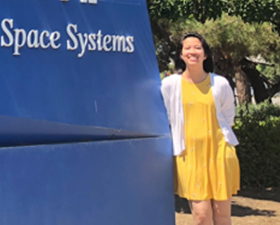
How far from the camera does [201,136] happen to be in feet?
9.80

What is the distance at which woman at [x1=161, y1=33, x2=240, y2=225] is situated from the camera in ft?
9.80

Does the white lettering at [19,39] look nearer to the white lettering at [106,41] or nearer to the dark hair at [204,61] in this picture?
the white lettering at [106,41]

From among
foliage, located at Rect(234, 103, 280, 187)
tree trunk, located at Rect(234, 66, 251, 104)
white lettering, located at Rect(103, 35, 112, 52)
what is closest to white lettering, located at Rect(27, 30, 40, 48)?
white lettering, located at Rect(103, 35, 112, 52)

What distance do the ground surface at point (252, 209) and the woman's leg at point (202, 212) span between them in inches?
83.2

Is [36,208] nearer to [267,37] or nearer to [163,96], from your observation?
[163,96]

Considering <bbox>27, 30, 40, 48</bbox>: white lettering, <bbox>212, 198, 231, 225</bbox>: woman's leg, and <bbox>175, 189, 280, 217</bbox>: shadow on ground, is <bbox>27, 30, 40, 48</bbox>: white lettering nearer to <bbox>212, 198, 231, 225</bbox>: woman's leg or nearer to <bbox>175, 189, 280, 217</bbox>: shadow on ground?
<bbox>212, 198, 231, 225</bbox>: woman's leg

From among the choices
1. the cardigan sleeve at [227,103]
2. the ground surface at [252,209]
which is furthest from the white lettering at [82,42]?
the ground surface at [252,209]

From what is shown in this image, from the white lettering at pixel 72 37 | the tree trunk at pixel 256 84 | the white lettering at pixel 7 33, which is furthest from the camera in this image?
the tree trunk at pixel 256 84

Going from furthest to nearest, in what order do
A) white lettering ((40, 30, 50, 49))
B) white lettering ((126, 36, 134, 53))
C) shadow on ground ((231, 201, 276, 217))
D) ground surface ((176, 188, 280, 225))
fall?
1. shadow on ground ((231, 201, 276, 217))
2. ground surface ((176, 188, 280, 225))
3. white lettering ((126, 36, 134, 53))
4. white lettering ((40, 30, 50, 49))

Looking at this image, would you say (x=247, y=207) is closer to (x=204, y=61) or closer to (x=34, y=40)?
(x=204, y=61)

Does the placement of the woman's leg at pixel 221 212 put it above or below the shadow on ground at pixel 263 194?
above

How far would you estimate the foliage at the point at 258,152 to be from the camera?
21.8 ft

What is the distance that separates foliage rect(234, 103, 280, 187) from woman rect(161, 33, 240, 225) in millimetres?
3631

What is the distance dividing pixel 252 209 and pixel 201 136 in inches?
124
